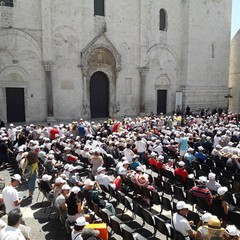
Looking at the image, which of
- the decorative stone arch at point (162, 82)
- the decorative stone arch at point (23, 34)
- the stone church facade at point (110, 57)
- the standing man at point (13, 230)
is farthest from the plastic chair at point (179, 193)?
the decorative stone arch at point (162, 82)

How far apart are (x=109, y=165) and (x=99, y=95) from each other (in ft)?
54.1

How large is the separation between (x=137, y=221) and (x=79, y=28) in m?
22.5

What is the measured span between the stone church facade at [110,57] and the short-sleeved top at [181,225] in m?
21.4

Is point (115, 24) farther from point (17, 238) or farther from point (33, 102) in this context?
point (17, 238)

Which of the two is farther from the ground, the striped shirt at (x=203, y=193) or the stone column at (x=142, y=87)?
the stone column at (x=142, y=87)

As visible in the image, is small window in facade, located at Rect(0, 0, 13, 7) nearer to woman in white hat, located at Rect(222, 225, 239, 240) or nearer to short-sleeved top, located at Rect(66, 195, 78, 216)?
short-sleeved top, located at Rect(66, 195, 78, 216)

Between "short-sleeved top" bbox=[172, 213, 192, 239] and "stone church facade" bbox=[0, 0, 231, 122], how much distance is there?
21.4m

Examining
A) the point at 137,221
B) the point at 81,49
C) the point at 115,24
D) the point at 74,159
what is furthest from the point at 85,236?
the point at 115,24

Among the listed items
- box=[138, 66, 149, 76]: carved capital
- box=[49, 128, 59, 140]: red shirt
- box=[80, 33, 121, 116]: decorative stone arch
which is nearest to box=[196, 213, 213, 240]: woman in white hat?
box=[49, 128, 59, 140]: red shirt

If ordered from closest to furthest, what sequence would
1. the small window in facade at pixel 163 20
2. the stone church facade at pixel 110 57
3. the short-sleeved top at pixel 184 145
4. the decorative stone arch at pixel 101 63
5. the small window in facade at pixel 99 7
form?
the short-sleeved top at pixel 184 145 → the stone church facade at pixel 110 57 → the decorative stone arch at pixel 101 63 → the small window in facade at pixel 99 7 → the small window in facade at pixel 163 20

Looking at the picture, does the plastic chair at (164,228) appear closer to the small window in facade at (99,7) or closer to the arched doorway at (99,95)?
the arched doorway at (99,95)

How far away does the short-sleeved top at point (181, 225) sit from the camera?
6.90 m

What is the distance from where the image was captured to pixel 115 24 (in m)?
29.7

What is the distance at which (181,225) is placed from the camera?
6.95m
